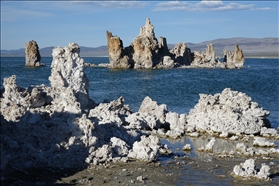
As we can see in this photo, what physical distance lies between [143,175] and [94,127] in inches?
86.2

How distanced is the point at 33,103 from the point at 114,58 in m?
63.4

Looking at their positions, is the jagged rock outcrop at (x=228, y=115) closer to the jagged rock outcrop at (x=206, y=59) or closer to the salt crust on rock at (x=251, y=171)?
the salt crust on rock at (x=251, y=171)

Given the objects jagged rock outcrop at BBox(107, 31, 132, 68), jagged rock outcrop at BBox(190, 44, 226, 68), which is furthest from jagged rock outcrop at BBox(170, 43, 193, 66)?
jagged rock outcrop at BBox(107, 31, 132, 68)

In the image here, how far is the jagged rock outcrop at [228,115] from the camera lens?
Answer: 16.9m

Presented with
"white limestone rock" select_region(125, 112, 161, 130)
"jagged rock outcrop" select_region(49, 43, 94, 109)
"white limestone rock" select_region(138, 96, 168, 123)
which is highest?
"jagged rock outcrop" select_region(49, 43, 94, 109)

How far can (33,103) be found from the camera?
1478 centimetres

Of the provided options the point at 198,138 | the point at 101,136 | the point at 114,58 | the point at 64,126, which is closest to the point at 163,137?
the point at 198,138

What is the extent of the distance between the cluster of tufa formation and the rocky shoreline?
58102mm

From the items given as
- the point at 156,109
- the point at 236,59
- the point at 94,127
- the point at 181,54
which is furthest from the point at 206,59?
the point at 94,127

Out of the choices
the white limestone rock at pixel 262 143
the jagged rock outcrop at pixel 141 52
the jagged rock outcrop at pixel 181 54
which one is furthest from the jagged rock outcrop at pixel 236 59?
the white limestone rock at pixel 262 143

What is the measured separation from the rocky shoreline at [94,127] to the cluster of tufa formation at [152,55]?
191 ft

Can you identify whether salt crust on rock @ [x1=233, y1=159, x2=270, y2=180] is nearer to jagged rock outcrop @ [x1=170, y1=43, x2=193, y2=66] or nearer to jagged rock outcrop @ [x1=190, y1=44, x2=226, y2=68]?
jagged rock outcrop @ [x1=170, y1=43, x2=193, y2=66]

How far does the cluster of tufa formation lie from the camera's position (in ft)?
253

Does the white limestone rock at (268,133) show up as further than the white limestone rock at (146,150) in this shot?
Yes
